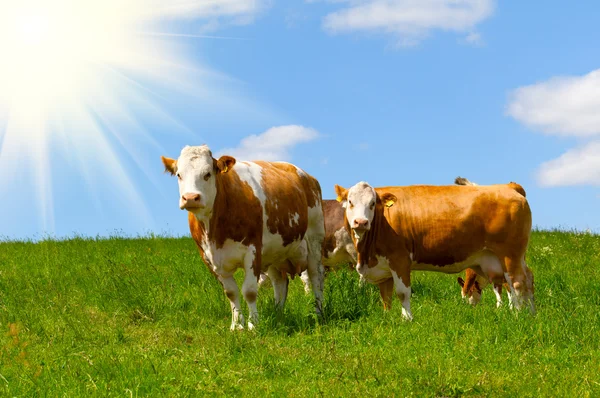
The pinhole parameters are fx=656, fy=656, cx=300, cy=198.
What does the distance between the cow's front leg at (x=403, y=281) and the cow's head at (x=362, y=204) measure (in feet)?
2.26

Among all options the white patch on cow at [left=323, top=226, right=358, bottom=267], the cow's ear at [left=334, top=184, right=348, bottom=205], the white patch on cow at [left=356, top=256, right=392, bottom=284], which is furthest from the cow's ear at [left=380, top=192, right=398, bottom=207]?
the white patch on cow at [left=323, top=226, right=358, bottom=267]

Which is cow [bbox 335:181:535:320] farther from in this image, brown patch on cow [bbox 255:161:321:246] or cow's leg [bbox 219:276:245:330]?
cow's leg [bbox 219:276:245:330]

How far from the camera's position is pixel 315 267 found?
10.3m

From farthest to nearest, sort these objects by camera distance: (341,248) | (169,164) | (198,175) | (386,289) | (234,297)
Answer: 1. (341,248)
2. (386,289)
3. (234,297)
4. (169,164)
5. (198,175)

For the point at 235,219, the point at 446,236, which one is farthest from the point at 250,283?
the point at 446,236

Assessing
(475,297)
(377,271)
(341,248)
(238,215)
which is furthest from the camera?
(341,248)

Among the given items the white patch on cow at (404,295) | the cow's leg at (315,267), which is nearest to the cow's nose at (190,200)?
the cow's leg at (315,267)

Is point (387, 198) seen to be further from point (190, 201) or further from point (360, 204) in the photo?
point (190, 201)

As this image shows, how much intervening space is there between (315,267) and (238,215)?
7.02 feet

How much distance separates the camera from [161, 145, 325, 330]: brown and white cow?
27.3 feet

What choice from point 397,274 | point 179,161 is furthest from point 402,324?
point 179,161

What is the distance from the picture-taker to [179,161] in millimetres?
8391

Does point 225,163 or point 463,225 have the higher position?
point 225,163

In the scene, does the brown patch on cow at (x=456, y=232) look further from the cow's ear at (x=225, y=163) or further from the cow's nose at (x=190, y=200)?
the cow's nose at (x=190, y=200)
